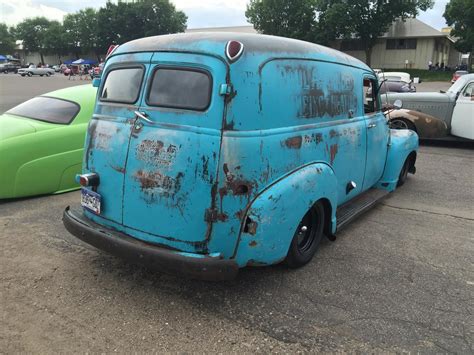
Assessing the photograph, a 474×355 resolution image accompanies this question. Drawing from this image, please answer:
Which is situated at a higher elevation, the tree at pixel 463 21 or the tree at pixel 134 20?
the tree at pixel 134 20

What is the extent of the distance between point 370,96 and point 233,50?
2799mm

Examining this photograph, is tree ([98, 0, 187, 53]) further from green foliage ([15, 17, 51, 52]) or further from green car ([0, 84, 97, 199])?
green car ([0, 84, 97, 199])

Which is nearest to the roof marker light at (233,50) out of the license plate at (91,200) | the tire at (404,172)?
the license plate at (91,200)

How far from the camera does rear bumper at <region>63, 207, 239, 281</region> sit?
9.56 ft

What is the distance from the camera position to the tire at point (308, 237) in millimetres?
3686

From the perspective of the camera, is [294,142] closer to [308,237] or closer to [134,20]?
[308,237]

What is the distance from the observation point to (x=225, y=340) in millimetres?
2836

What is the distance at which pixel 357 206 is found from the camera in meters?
4.80

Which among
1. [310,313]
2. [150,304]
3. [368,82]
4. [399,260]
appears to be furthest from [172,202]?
[368,82]

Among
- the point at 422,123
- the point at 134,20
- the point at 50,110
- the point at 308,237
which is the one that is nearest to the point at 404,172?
the point at 308,237

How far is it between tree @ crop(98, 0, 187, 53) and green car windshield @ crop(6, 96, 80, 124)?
73.0 meters

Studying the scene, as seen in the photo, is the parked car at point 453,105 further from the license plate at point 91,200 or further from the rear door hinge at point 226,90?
the license plate at point 91,200

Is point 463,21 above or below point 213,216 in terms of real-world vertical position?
above

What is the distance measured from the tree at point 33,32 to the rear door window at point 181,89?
108 metres
